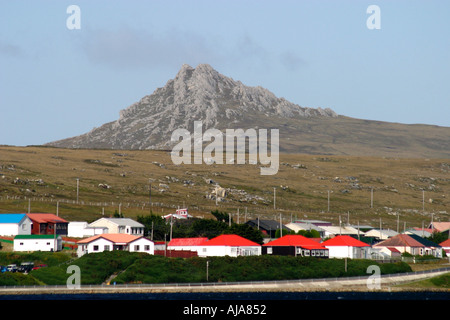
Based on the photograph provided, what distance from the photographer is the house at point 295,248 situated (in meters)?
115

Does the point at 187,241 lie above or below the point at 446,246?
above

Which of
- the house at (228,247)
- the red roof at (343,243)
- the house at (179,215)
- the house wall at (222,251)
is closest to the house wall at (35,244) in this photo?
the house at (228,247)

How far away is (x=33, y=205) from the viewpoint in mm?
159250

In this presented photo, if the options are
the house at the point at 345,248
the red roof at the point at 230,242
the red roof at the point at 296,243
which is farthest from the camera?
the house at the point at 345,248

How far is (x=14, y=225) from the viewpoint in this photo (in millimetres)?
125812

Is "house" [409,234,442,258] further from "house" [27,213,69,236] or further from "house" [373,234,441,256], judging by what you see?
"house" [27,213,69,236]

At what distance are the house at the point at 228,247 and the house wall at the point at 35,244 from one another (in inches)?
903

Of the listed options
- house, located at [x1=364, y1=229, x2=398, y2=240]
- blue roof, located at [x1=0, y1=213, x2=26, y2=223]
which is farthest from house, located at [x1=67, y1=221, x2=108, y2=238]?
house, located at [x1=364, y1=229, x2=398, y2=240]

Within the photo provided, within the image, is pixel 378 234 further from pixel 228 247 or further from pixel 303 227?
pixel 228 247

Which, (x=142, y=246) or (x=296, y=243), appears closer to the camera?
(x=142, y=246)

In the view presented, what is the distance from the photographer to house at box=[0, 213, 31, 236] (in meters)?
126

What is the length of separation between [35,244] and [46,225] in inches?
639

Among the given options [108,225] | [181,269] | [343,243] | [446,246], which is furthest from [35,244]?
[446,246]
